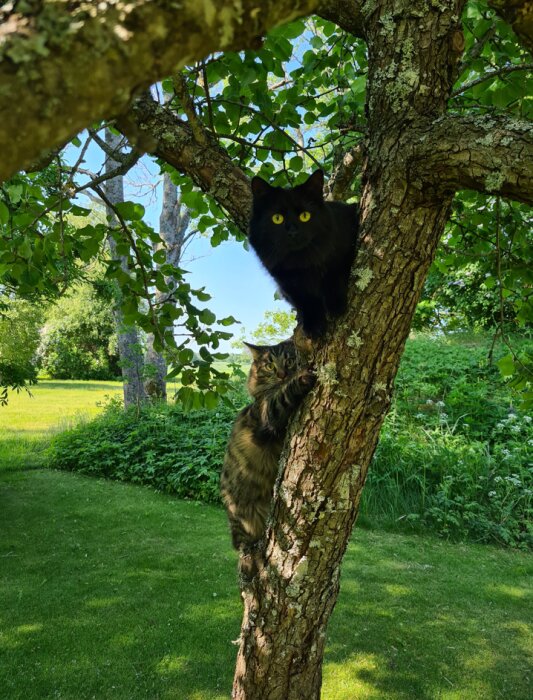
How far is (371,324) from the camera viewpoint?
1.81 meters

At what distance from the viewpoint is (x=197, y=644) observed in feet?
12.5

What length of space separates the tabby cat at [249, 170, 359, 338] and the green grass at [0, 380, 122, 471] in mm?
7750

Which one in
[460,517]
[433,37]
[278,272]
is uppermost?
[433,37]

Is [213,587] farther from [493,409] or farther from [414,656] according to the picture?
[493,409]

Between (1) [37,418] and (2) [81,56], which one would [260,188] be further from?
(1) [37,418]

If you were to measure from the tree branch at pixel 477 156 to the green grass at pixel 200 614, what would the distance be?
10.1ft

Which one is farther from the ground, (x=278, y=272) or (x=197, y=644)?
(x=278, y=272)

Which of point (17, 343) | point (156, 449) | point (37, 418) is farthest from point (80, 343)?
point (17, 343)

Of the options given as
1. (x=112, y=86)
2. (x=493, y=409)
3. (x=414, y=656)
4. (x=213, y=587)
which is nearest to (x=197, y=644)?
(x=213, y=587)

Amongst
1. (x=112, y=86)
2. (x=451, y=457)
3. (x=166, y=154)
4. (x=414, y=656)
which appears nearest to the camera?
(x=112, y=86)

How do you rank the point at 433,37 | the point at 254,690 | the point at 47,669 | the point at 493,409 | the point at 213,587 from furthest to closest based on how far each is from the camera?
1. the point at 493,409
2. the point at 213,587
3. the point at 47,669
4. the point at 254,690
5. the point at 433,37

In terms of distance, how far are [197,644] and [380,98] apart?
3680mm

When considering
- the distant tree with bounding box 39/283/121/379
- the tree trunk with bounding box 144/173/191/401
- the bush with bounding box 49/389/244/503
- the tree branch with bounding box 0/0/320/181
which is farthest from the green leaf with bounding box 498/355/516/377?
the distant tree with bounding box 39/283/121/379

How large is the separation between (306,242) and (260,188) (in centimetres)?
33
